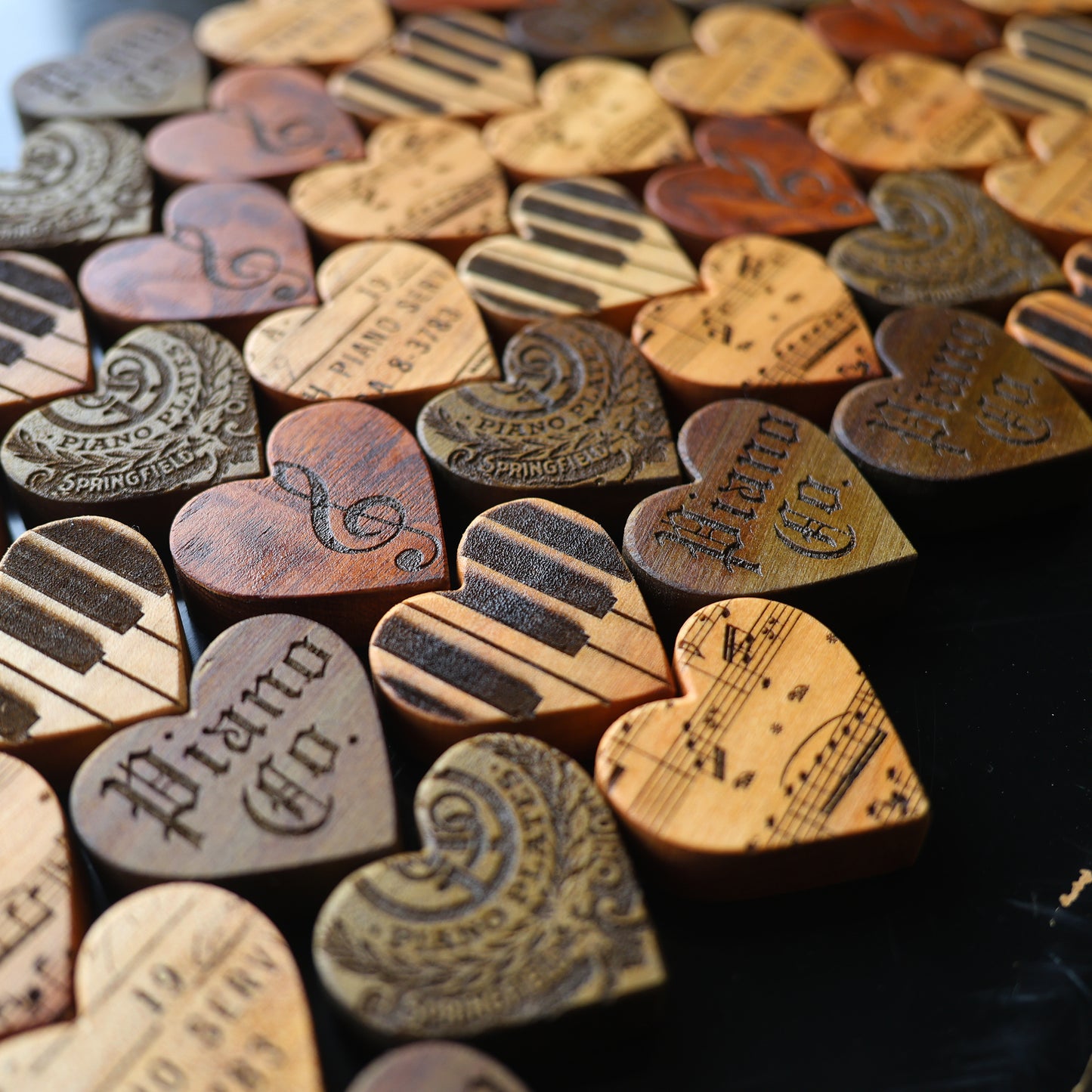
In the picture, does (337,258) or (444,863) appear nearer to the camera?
(444,863)

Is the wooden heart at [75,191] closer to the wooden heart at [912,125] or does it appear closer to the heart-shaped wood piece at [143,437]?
the heart-shaped wood piece at [143,437]

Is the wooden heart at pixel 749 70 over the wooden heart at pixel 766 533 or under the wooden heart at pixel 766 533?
over

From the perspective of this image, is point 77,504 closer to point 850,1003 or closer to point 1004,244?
point 850,1003

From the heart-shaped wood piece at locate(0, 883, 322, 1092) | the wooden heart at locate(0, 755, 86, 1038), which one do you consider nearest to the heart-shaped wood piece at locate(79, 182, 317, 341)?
the wooden heart at locate(0, 755, 86, 1038)

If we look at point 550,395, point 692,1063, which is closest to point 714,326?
point 550,395

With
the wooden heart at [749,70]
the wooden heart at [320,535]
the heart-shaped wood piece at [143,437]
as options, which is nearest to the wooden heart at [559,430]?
the wooden heart at [320,535]
